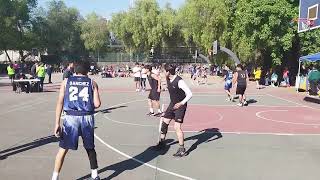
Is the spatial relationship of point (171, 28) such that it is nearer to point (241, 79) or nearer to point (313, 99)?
point (313, 99)

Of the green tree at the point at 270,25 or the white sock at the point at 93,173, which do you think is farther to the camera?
the green tree at the point at 270,25

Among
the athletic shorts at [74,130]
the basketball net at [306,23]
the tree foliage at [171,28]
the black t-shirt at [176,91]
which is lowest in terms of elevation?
the athletic shorts at [74,130]

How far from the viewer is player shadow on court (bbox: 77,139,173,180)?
25.4 ft

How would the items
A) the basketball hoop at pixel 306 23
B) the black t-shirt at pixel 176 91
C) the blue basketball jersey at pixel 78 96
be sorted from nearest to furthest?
the blue basketball jersey at pixel 78 96 → the black t-shirt at pixel 176 91 → the basketball hoop at pixel 306 23

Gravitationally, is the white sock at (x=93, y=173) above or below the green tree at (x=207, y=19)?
below

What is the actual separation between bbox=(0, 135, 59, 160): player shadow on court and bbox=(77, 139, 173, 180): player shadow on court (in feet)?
6.97

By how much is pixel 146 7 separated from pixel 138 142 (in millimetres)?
57643

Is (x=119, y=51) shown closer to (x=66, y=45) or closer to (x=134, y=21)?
(x=66, y=45)

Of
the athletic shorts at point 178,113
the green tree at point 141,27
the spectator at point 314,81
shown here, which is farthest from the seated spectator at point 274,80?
the green tree at point 141,27

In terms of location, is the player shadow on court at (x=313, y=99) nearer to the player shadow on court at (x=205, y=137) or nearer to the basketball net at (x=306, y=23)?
the basketball net at (x=306, y=23)

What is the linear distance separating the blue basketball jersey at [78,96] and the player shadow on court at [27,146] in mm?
2601

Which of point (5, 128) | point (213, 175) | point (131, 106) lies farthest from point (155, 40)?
point (213, 175)

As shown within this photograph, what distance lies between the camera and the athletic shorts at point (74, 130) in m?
6.73

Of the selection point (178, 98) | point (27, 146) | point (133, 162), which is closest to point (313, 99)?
point (178, 98)
